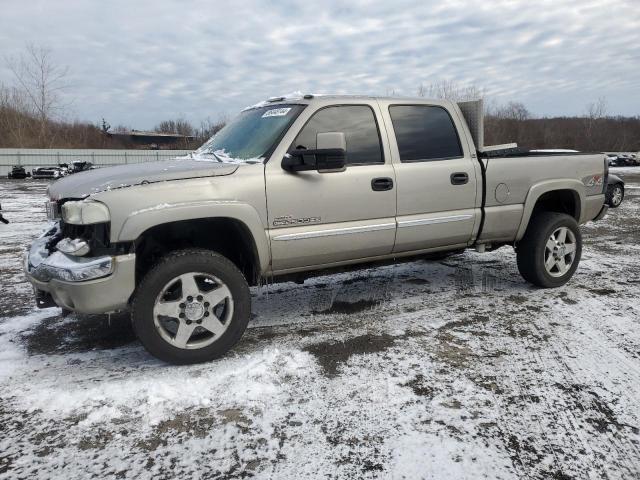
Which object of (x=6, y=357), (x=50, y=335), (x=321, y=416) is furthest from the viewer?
(x=50, y=335)

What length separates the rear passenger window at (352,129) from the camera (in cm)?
384

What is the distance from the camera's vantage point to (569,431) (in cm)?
252

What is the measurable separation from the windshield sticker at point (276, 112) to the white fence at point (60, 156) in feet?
136

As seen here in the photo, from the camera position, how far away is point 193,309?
330 centimetres

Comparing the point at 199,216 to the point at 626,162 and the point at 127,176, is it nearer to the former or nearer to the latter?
the point at 127,176

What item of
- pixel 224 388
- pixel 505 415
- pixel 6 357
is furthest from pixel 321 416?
pixel 6 357

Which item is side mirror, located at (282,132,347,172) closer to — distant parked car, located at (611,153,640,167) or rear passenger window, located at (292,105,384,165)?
rear passenger window, located at (292,105,384,165)

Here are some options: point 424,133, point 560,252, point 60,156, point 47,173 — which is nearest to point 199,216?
point 424,133

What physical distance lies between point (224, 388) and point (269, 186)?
1.45 meters

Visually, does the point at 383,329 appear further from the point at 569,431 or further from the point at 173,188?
the point at 173,188

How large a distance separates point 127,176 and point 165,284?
2.61 ft

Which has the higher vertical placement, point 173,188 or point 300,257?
point 173,188

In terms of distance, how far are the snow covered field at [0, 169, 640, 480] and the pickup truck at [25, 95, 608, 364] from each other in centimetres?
45

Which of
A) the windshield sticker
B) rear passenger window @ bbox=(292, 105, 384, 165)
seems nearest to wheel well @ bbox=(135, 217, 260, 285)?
rear passenger window @ bbox=(292, 105, 384, 165)
